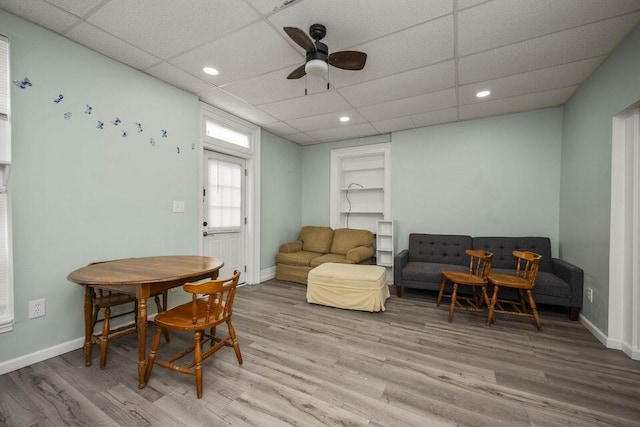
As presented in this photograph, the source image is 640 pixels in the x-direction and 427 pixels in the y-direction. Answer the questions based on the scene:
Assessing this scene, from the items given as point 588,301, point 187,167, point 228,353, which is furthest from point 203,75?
point 588,301

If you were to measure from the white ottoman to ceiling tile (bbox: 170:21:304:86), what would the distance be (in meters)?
2.46

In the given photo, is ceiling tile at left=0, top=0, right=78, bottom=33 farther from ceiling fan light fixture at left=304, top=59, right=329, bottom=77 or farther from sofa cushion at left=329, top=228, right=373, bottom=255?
sofa cushion at left=329, top=228, right=373, bottom=255

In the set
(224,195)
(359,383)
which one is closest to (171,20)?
(224,195)

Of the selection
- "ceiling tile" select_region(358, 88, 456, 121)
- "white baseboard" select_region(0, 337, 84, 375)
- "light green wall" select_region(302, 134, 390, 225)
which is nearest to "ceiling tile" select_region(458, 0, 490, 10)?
"ceiling tile" select_region(358, 88, 456, 121)

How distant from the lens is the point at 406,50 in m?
2.31

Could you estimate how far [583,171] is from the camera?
285 centimetres

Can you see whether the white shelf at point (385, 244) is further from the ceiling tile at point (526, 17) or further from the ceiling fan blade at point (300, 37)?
the ceiling fan blade at point (300, 37)

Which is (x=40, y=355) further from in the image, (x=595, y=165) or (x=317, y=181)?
(x=595, y=165)

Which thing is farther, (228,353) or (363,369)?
(228,353)

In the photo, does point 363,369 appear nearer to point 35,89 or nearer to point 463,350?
point 463,350

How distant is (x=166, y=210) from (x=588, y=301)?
4.72 metres

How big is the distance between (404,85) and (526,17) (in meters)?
1.18

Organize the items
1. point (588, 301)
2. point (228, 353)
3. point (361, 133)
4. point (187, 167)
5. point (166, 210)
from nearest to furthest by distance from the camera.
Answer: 1. point (228, 353)
2. point (588, 301)
3. point (166, 210)
4. point (187, 167)
5. point (361, 133)

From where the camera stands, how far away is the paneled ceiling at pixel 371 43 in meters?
1.85
